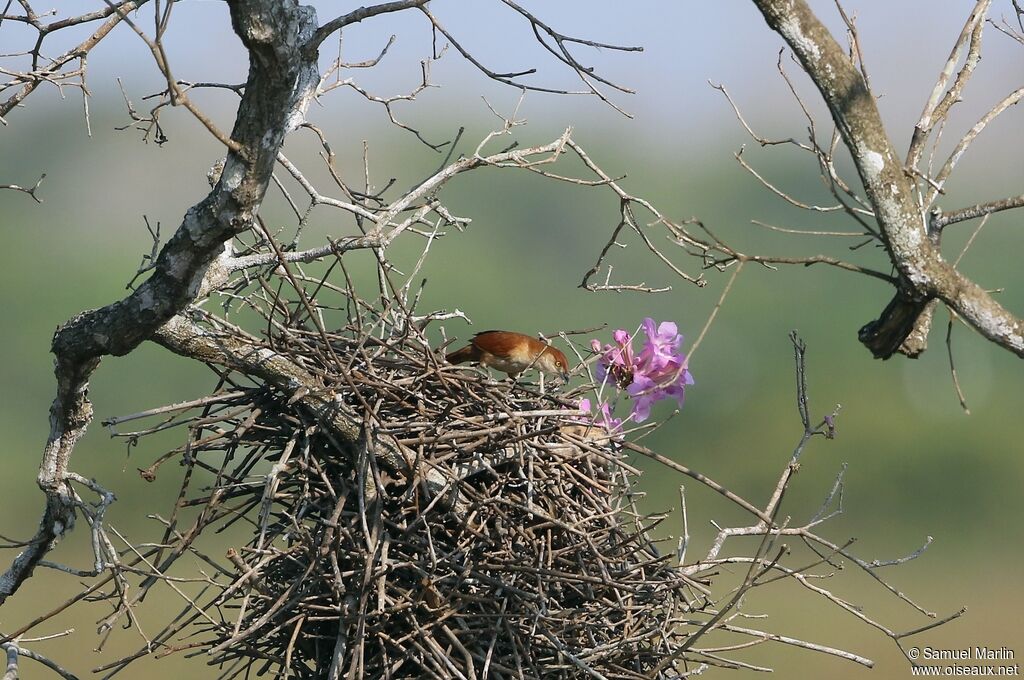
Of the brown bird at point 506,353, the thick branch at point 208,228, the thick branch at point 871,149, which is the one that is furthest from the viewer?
the brown bird at point 506,353

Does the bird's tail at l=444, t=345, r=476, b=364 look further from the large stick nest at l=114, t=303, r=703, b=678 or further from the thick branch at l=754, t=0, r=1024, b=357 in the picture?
the thick branch at l=754, t=0, r=1024, b=357

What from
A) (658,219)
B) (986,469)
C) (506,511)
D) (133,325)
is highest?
(986,469)

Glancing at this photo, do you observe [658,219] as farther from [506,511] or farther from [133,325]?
[133,325]

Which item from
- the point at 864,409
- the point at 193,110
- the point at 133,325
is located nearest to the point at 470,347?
the point at 133,325

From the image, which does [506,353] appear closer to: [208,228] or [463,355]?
[463,355]

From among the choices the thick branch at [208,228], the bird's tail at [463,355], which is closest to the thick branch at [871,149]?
the thick branch at [208,228]

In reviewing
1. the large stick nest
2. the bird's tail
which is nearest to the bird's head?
the bird's tail

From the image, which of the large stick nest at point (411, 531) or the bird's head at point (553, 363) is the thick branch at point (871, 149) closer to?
the large stick nest at point (411, 531)

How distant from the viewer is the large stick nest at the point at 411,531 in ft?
9.96

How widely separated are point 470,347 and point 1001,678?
3323mm

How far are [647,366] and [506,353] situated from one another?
0.52 m

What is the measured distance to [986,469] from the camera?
4009cm

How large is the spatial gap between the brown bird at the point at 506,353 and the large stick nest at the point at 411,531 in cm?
63

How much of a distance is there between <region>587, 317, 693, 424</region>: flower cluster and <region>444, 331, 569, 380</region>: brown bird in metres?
0.26
